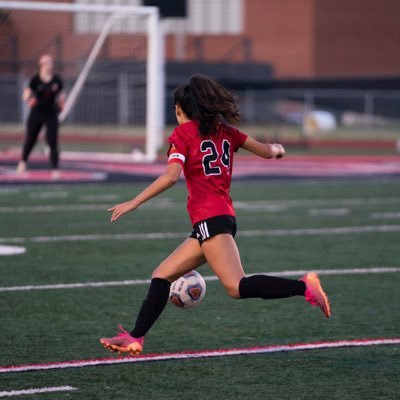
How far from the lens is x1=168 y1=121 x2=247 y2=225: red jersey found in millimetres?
6020

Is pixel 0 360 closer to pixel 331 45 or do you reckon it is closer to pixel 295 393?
pixel 295 393

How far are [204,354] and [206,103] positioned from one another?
1489 millimetres

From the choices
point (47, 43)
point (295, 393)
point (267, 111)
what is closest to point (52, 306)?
point (295, 393)

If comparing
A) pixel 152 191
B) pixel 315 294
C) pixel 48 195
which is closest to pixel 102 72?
pixel 48 195

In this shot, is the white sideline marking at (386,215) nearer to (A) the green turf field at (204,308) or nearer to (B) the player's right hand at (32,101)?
(A) the green turf field at (204,308)

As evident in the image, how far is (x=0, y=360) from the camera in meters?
6.25

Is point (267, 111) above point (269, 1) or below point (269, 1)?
below

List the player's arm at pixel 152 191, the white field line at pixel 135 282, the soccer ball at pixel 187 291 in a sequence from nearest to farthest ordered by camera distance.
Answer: the player's arm at pixel 152 191, the soccer ball at pixel 187 291, the white field line at pixel 135 282

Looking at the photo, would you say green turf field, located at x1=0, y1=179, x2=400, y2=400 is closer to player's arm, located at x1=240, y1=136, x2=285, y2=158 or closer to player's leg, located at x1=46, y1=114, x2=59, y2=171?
player's arm, located at x1=240, y1=136, x2=285, y2=158

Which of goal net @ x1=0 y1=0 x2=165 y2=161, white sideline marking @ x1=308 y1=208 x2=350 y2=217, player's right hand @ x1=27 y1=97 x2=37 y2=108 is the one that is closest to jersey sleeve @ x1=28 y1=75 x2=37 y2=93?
player's right hand @ x1=27 y1=97 x2=37 y2=108

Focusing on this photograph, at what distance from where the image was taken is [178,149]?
5973mm

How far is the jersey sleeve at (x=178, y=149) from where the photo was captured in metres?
5.95

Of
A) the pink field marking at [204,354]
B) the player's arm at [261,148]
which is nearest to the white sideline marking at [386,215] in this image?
the pink field marking at [204,354]

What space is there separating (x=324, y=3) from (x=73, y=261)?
1665 inches
